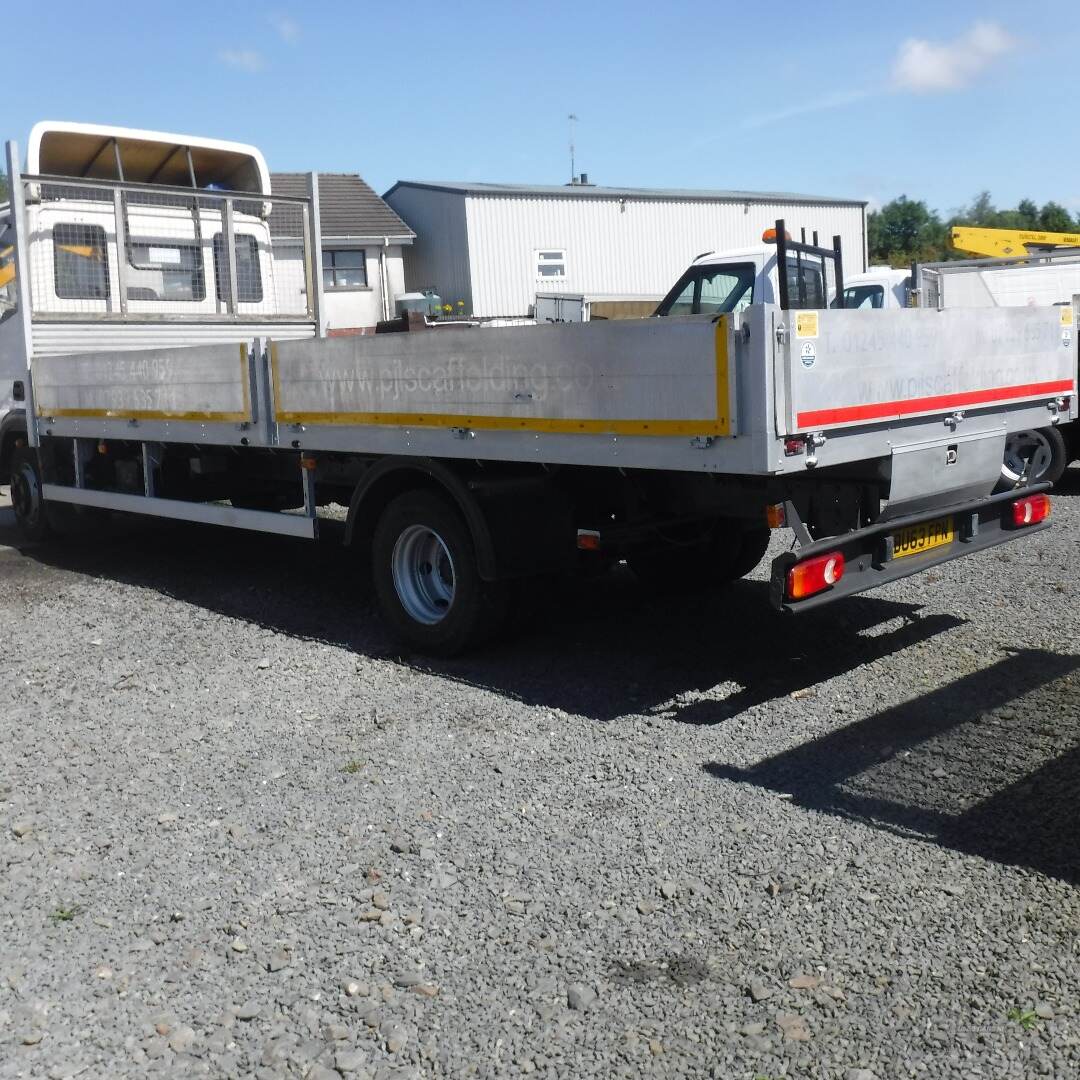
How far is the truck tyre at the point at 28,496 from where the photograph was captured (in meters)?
10.7

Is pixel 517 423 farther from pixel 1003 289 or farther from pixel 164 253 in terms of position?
pixel 1003 289

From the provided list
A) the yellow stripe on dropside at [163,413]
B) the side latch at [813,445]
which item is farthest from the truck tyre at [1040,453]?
the yellow stripe on dropside at [163,413]

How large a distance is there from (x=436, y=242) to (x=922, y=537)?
28.7 m

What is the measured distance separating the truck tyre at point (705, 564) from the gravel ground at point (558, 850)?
17.4 inches

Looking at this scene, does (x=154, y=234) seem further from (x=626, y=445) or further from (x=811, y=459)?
(x=811, y=459)

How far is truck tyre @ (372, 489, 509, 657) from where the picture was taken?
6438 mm

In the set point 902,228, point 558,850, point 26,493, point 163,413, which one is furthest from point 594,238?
point 902,228

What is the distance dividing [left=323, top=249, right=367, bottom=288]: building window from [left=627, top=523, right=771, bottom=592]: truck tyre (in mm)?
25700

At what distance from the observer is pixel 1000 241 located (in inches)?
790

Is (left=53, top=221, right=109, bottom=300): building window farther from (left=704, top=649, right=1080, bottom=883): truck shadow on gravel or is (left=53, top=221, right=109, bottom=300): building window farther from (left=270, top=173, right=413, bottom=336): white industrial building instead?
(left=270, top=173, right=413, bottom=336): white industrial building

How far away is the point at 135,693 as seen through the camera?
6.35 meters

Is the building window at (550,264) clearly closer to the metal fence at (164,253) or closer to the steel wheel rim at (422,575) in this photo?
the metal fence at (164,253)

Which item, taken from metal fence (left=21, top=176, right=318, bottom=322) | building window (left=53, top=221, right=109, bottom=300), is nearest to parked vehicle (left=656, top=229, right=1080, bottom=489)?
metal fence (left=21, top=176, right=318, bottom=322)

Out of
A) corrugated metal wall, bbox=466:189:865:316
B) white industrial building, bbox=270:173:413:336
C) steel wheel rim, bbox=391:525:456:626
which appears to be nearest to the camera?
steel wheel rim, bbox=391:525:456:626
